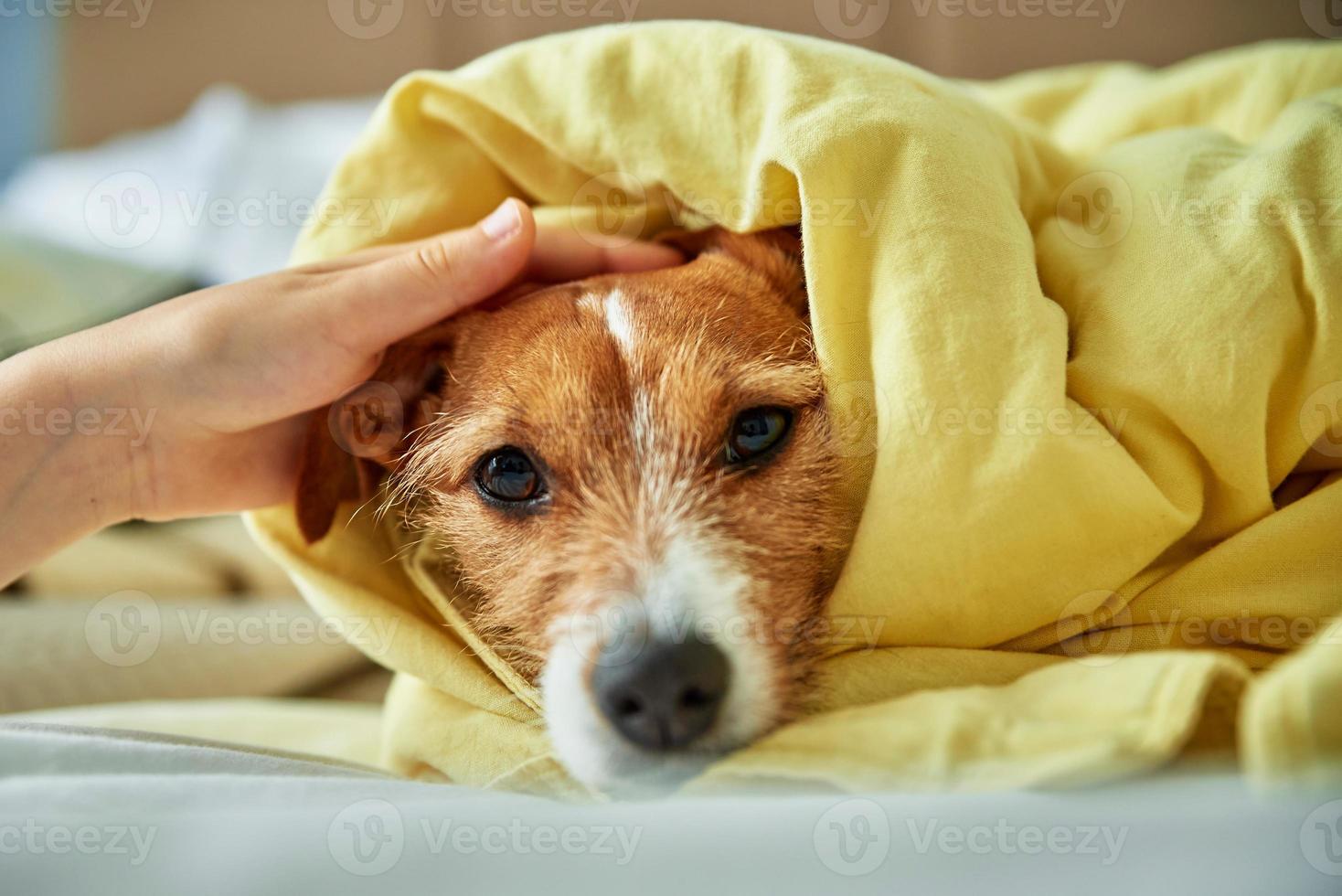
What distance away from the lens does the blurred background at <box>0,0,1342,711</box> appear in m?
1.84

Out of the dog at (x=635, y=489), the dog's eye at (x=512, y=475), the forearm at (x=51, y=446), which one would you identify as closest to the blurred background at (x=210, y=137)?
the forearm at (x=51, y=446)

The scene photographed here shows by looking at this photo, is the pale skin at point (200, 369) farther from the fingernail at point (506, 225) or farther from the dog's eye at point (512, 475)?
the dog's eye at point (512, 475)

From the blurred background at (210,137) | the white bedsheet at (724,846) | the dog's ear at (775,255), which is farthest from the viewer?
the blurred background at (210,137)

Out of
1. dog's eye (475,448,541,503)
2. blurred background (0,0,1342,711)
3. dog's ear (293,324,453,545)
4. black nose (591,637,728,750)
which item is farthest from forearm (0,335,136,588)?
black nose (591,637,728,750)

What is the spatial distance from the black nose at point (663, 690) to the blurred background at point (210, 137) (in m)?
1.21

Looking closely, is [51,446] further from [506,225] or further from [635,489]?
[635,489]

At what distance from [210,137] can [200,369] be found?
182cm

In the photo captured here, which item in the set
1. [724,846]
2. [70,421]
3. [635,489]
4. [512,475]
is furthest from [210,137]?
[724,846]

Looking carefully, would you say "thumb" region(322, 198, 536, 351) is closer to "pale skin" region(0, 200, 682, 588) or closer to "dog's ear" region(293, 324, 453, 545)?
"pale skin" region(0, 200, 682, 588)

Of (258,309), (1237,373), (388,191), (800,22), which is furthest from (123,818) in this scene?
(800,22)

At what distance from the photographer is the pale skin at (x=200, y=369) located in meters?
1.18

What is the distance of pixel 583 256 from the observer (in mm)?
1345

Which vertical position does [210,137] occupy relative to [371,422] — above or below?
above

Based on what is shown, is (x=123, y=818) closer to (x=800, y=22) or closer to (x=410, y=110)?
(x=410, y=110)
